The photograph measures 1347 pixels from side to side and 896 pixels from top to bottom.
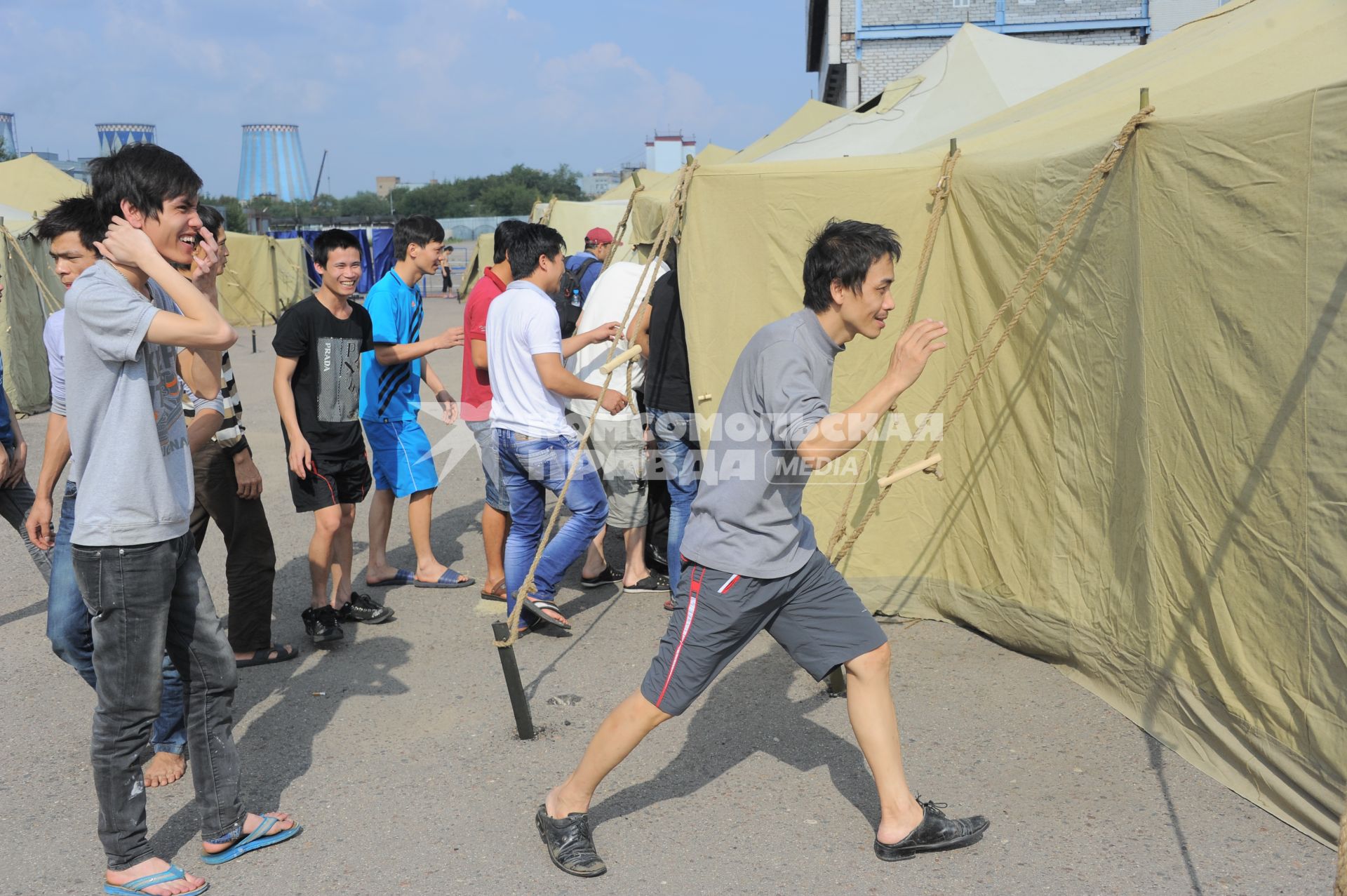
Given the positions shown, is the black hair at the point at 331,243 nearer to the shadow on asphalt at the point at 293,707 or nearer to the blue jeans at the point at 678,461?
the blue jeans at the point at 678,461

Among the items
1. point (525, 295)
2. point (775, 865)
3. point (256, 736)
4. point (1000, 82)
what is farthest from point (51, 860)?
point (1000, 82)

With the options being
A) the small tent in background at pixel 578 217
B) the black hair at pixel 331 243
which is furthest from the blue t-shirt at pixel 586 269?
the small tent in background at pixel 578 217

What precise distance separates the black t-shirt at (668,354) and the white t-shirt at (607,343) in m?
0.10

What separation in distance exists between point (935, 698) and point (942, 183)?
223 centimetres

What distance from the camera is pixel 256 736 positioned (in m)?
4.08

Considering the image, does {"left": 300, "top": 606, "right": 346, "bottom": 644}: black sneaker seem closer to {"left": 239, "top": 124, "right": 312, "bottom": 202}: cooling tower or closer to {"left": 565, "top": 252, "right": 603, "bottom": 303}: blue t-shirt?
{"left": 565, "top": 252, "right": 603, "bottom": 303}: blue t-shirt

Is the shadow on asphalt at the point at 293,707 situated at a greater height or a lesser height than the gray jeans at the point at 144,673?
lesser

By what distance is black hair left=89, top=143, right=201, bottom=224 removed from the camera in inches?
111

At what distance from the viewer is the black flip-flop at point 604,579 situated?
6.06 meters

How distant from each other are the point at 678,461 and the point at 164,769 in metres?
2.64

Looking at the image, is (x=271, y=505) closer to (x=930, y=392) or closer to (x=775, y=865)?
(x=930, y=392)

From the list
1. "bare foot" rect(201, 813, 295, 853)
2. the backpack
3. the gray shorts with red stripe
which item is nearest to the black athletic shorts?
the backpack

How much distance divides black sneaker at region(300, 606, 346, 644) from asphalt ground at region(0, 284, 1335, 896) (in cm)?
7

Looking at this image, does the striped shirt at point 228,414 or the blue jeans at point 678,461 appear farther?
the blue jeans at point 678,461
